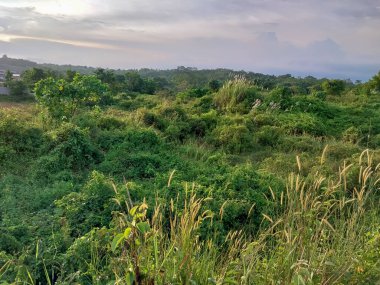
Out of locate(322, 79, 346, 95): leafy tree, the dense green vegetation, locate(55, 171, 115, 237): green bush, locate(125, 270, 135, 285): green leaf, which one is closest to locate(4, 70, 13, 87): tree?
the dense green vegetation

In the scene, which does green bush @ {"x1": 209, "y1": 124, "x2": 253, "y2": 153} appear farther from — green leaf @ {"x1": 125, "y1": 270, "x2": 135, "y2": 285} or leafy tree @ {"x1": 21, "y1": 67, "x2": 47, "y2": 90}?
leafy tree @ {"x1": 21, "y1": 67, "x2": 47, "y2": 90}

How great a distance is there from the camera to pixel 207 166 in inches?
243

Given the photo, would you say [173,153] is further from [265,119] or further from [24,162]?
[265,119]

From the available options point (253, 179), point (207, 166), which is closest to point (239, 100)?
point (207, 166)

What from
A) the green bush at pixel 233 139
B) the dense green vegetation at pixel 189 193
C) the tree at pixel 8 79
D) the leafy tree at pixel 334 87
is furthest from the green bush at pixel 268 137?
the tree at pixel 8 79

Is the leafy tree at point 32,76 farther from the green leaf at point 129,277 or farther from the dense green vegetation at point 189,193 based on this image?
the green leaf at point 129,277

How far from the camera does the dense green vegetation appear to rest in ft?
7.78

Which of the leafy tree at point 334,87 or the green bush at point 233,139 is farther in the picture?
the leafy tree at point 334,87

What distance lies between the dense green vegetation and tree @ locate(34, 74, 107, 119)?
0.03 meters

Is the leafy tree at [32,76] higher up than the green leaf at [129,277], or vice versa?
the leafy tree at [32,76]

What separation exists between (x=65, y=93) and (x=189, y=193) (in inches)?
169

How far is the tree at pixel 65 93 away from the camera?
7496 mm

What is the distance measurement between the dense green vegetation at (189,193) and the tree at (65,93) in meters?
0.03

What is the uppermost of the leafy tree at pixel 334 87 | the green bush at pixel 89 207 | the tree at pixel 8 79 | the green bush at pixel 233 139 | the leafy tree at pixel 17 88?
the leafy tree at pixel 334 87
